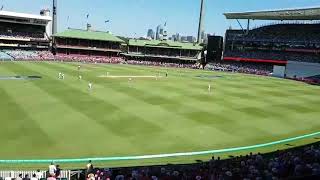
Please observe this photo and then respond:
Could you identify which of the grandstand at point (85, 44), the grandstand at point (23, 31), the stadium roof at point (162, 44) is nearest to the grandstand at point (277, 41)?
the stadium roof at point (162, 44)

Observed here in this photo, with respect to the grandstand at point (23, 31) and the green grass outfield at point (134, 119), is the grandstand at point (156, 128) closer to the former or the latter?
the green grass outfield at point (134, 119)

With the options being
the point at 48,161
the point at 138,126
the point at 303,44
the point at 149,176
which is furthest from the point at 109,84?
the point at 303,44

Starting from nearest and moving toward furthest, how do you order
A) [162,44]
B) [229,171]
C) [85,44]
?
[229,171] → [85,44] → [162,44]

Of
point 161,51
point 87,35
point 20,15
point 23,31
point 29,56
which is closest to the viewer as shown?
point 29,56

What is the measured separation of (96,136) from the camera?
2475 cm

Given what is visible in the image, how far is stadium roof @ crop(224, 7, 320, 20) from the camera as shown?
253ft

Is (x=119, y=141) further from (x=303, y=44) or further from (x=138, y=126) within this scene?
(x=303, y=44)

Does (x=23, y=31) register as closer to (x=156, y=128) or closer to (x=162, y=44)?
(x=162, y=44)

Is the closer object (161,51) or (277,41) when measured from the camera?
(277,41)

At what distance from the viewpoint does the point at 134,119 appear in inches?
1152

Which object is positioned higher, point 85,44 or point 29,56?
point 85,44

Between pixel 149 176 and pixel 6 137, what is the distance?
11619 millimetres

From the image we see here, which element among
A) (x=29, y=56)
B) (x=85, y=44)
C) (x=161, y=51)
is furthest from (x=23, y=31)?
(x=161, y=51)

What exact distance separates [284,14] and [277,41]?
1015 centimetres
